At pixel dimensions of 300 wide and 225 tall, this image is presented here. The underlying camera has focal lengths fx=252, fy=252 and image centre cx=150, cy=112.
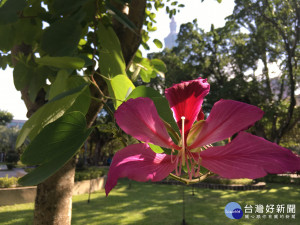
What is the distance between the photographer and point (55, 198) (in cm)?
131

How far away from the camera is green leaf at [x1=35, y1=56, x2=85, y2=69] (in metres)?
0.43

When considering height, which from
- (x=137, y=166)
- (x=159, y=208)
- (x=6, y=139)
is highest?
(x=6, y=139)

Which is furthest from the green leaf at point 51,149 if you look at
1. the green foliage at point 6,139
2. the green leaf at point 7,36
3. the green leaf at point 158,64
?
the green foliage at point 6,139

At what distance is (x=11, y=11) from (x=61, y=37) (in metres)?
0.14

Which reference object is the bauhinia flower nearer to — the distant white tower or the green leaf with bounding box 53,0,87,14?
the green leaf with bounding box 53,0,87,14

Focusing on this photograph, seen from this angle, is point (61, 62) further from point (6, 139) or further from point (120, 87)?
point (6, 139)

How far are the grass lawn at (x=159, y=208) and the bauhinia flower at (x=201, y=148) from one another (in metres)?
5.56

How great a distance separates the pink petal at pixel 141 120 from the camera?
263mm

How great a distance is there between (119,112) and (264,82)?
13.4 m

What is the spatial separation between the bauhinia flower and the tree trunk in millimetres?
1096

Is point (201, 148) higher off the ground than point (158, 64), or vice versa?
point (158, 64)

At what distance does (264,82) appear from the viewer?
12.4 m

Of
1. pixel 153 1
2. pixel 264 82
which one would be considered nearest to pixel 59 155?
pixel 153 1

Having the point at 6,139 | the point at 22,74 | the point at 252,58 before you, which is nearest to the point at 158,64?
the point at 22,74
